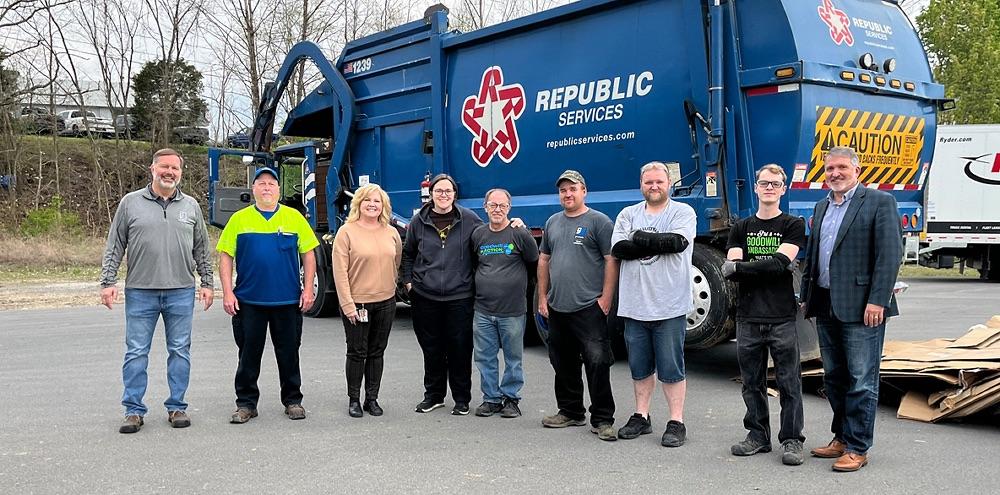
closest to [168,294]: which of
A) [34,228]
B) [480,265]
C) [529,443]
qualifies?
[480,265]

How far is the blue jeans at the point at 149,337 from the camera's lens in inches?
219

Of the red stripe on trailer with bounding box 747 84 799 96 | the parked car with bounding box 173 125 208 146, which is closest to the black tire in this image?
the red stripe on trailer with bounding box 747 84 799 96

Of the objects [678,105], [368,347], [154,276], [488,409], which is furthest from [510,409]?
[678,105]

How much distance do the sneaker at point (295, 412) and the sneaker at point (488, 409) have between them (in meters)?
1.18

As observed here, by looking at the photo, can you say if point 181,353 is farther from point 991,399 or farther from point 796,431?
point 991,399

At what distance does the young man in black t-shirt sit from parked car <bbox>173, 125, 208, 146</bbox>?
27.1 m

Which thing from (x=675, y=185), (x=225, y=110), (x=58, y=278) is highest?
(x=225, y=110)

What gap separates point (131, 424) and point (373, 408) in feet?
5.05

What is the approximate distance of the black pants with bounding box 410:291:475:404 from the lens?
6.10 m

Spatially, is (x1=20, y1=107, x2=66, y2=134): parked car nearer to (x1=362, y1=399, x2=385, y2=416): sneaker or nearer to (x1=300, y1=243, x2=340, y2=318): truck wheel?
(x1=300, y1=243, x2=340, y2=318): truck wheel

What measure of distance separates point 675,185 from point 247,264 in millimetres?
3540

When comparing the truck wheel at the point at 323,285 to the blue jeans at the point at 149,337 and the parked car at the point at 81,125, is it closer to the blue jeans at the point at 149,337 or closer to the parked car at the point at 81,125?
the blue jeans at the point at 149,337

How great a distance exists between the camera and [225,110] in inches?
1170

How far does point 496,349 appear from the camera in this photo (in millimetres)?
6043
